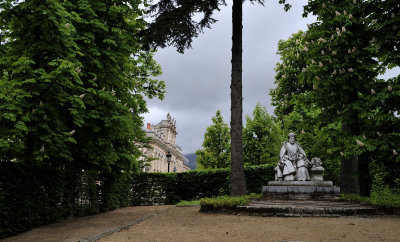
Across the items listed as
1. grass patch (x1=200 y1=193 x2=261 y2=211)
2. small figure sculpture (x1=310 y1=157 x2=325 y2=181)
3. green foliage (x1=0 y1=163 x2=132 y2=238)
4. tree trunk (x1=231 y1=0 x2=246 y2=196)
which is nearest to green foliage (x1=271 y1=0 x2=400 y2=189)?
small figure sculpture (x1=310 y1=157 x2=325 y2=181)

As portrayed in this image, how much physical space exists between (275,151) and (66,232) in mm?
23730

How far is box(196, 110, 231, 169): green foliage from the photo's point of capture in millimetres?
37156

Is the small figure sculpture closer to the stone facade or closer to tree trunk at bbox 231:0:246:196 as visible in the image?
tree trunk at bbox 231:0:246:196

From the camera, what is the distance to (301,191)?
12.1 m

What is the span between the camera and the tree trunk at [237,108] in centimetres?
1230

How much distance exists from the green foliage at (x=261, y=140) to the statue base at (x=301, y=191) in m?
17.0

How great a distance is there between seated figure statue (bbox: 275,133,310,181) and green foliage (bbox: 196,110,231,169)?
23461mm

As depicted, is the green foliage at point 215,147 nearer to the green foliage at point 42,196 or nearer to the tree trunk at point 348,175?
the tree trunk at point 348,175

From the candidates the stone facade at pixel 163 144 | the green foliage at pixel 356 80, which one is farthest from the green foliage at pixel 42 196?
the stone facade at pixel 163 144

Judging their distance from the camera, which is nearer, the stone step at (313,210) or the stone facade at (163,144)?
the stone step at (313,210)

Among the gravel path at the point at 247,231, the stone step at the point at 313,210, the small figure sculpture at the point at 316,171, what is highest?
the small figure sculpture at the point at 316,171

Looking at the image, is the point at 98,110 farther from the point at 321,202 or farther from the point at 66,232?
the point at 321,202

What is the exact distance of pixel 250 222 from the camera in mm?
8844

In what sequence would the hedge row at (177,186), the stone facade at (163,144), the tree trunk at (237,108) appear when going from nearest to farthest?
the tree trunk at (237,108) < the hedge row at (177,186) < the stone facade at (163,144)
